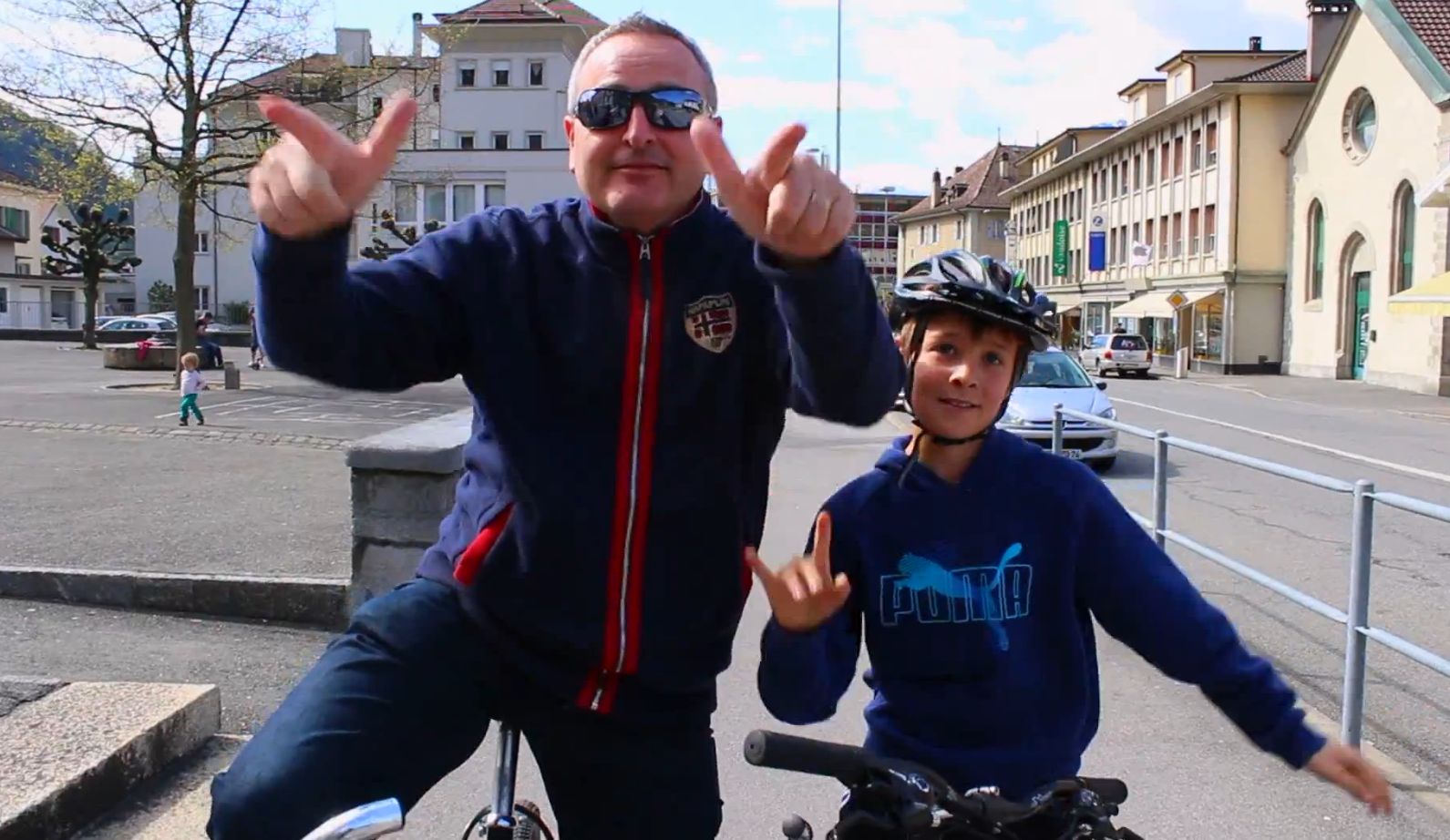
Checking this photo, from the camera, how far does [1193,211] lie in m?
53.0

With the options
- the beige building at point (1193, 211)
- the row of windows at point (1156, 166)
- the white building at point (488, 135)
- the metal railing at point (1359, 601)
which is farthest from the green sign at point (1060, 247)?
the metal railing at point (1359, 601)

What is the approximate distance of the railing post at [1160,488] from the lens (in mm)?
7836

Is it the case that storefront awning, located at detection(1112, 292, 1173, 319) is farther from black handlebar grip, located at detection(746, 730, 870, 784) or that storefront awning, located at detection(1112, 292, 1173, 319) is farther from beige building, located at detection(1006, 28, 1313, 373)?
black handlebar grip, located at detection(746, 730, 870, 784)

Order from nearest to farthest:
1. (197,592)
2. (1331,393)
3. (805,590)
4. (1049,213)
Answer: (805,590) < (197,592) < (1331,393) < (1049,213)

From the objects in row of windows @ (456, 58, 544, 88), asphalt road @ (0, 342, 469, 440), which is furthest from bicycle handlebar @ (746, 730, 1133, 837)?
row of windows @ (456, 58, 544, 88)

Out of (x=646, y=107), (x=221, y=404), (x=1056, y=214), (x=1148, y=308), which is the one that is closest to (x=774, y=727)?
(x=646, y=107)

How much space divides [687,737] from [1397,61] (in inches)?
1622

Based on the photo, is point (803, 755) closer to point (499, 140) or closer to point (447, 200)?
point (447, 200)

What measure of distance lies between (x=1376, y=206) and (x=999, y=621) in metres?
41.3

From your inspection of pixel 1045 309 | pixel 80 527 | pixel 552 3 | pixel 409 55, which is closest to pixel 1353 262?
pixel 409 55

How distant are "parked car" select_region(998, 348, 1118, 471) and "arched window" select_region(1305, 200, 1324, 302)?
98.8 feet

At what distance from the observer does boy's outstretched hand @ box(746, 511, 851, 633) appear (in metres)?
2.12

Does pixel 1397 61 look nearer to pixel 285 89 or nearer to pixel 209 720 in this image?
pixel 285 89

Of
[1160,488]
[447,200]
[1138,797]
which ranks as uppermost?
[447,200]
